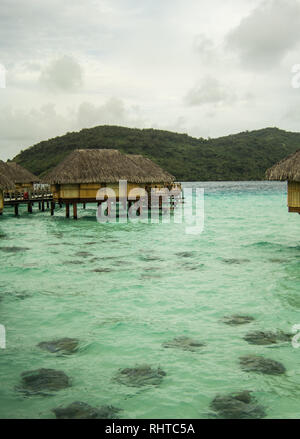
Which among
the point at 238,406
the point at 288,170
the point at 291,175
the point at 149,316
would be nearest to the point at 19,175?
the point at 288,170

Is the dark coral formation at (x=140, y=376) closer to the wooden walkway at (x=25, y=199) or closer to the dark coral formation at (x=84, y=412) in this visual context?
the dark coral formation at (x=84, y=412)

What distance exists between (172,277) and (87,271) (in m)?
2.55

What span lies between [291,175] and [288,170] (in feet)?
1.09

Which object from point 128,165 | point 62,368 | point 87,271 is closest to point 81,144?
point 128,165

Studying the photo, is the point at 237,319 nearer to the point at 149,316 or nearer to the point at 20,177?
the point at 149,316

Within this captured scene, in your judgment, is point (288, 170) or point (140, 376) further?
point (288, 170)

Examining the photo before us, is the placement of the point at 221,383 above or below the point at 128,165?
below

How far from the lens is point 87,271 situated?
12859 millimetres

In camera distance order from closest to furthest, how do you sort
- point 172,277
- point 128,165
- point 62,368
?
1. point 62,368
2. point 172,277
3. point 128,165

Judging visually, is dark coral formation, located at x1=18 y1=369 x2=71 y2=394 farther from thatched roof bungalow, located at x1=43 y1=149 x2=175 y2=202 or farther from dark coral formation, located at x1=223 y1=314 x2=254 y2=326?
thatched roof bungalow, located at x1=43 y1=149 x2=175 y2=202

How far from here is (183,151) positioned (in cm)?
12250

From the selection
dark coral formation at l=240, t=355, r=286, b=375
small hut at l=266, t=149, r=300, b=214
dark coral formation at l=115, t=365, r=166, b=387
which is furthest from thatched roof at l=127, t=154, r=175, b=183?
dark coral formation at l=115, t=365, r=166, b=387

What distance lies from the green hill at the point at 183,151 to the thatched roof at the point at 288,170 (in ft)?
264
